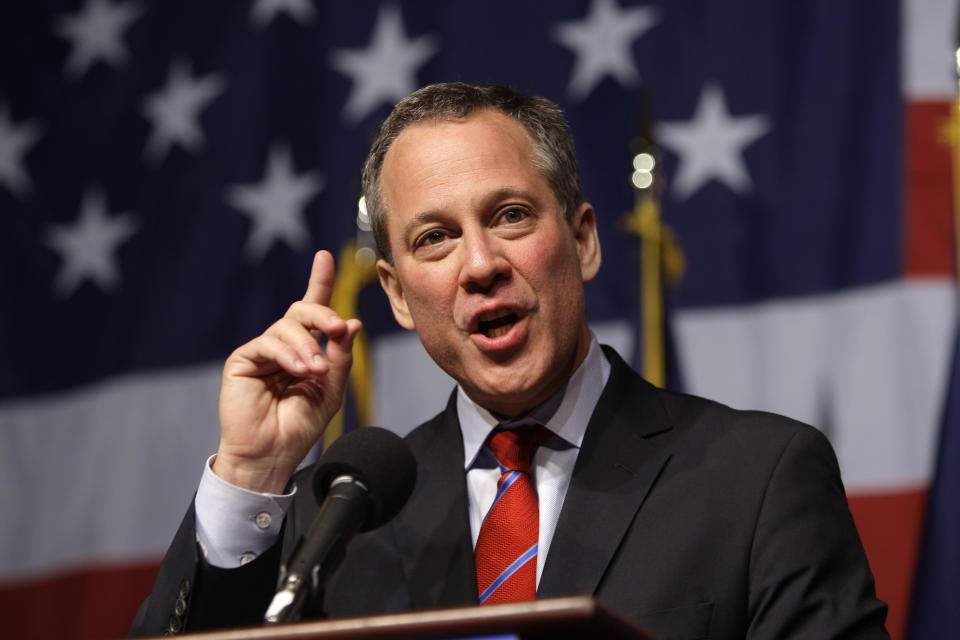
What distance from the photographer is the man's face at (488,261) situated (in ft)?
5.80

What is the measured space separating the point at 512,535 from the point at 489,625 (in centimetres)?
83

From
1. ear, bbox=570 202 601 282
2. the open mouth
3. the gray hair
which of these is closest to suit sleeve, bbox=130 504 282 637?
the open mouth

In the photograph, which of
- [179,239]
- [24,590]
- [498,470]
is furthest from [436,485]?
[24,590]

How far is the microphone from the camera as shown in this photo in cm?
119

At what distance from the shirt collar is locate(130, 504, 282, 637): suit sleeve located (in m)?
0.40

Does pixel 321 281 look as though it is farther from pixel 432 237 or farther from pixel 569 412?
pixel 569 412

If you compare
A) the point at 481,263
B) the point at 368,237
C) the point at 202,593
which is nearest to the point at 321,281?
the point at 481,263

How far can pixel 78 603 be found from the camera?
4.13 m

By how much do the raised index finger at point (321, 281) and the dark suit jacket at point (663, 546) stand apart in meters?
0.36

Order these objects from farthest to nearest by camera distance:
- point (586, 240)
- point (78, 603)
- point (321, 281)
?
point (78, 603), point (586, 240), point (321, 281)

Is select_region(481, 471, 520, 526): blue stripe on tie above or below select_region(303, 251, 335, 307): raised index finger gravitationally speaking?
below

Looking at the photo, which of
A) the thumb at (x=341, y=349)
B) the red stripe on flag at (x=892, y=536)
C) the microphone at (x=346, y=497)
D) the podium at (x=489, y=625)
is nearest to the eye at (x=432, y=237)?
the thumb at (x=341, y=349)

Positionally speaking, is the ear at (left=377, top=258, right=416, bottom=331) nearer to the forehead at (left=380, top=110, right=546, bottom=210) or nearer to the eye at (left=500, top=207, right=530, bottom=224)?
the forehead at (left=380, top=110, right=546, bottom=210)

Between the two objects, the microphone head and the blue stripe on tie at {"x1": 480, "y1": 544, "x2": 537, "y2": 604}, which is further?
the blue stripe on tie at {"x1": 480, "y1": 544, "x2": 537, "y2": 604}
